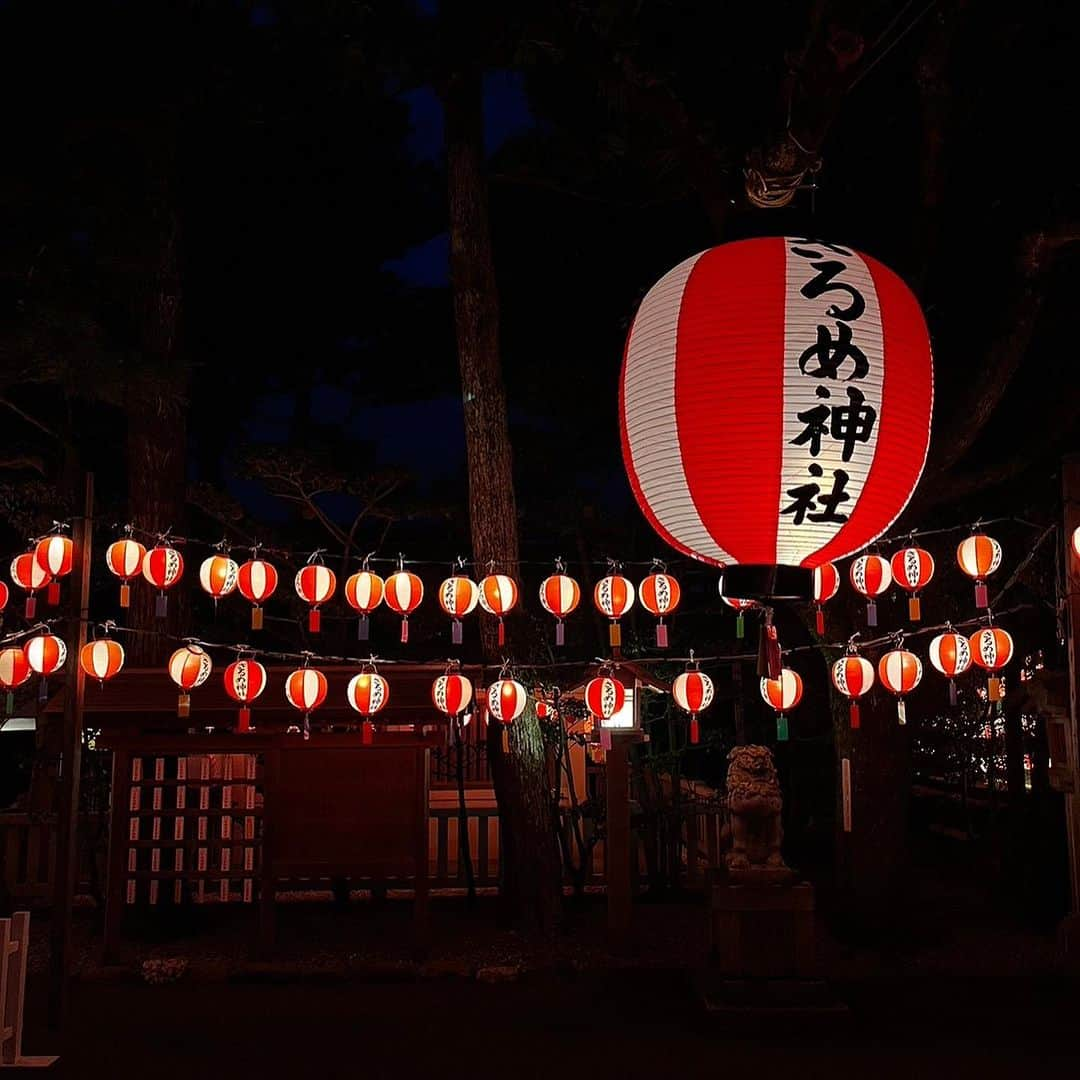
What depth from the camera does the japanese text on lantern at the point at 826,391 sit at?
19.4 ft

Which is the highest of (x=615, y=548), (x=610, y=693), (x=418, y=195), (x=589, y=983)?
(x=418, y=195)

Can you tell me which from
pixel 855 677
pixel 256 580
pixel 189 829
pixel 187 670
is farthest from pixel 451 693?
pixel 189 829

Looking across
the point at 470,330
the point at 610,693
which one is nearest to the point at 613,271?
the point at 470,330

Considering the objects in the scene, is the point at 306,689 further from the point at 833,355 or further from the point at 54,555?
the point at 833,355

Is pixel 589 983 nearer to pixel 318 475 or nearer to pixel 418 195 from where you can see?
pixel 318 475

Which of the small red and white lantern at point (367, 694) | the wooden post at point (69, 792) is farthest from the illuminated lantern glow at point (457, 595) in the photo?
the wooden post at point (69, 792)

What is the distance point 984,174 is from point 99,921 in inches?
512

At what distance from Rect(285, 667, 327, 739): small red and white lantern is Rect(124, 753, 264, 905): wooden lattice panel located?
115cm

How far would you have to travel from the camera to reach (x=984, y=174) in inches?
488

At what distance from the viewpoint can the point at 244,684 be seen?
10.6 metres

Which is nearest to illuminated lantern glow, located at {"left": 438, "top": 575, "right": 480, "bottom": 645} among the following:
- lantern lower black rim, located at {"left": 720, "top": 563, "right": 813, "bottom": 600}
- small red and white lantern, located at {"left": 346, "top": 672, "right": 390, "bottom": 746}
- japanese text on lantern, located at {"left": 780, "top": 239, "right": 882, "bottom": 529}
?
small red and white lantern, located at {"left": 346, "top": 672, "right": 390, "bottom": 746}

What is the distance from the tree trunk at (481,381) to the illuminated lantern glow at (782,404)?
6.01m

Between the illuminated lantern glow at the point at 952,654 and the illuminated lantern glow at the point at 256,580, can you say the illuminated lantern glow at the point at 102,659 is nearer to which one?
the illuminated lantern glow at the point at 256,580

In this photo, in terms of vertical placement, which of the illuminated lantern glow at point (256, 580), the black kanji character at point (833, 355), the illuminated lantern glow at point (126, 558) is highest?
the black kanji character at point (833, 355)
